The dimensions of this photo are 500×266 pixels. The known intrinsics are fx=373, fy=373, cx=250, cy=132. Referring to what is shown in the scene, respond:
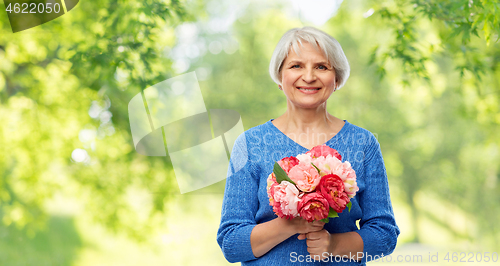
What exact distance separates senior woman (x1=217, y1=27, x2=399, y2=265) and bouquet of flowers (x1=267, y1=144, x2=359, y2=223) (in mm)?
162

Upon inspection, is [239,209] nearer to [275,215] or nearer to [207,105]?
[275,215]

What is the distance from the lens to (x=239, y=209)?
1357mm

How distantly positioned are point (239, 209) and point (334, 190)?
0.38 meters

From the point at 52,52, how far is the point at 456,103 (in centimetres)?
699

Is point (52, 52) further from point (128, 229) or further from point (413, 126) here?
point (413, 126)

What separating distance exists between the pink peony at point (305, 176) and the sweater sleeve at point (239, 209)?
0.27 m

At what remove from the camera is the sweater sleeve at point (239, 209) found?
1.31 metres

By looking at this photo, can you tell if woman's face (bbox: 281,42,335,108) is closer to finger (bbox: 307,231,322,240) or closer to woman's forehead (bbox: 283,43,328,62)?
woman's forehead (bbox: 283,43,328,62)

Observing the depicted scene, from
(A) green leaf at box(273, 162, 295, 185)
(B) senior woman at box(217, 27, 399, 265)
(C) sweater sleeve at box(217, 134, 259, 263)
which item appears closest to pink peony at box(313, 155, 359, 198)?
(A) green leaf at box(273, 162, 295, 185)

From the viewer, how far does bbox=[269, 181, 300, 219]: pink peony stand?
1130 mm

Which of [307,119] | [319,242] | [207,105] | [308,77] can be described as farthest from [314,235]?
[207,105]

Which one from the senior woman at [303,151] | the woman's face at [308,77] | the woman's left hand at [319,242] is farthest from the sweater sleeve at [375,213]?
the woman's face at [308,77]

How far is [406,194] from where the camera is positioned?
785 cm

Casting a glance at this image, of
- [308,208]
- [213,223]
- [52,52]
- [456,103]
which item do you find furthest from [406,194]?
[308,208]
